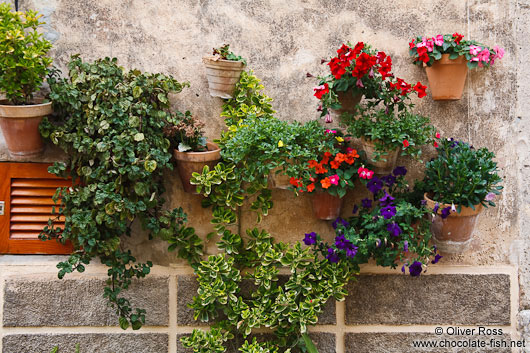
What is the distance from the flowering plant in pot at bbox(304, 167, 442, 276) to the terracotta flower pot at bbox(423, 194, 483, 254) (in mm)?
71

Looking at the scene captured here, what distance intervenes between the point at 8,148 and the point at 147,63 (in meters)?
0.86

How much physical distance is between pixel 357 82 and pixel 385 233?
779mm

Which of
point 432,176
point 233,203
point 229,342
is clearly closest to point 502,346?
point 432,176

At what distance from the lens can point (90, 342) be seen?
9.49 ft

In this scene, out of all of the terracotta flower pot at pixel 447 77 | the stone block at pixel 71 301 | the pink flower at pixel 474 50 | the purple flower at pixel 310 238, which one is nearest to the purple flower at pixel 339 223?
the purple flower at pixel 310 238

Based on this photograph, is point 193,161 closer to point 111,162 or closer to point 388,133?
point 111,162

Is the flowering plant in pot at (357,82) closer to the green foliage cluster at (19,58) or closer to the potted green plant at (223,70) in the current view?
the potted green plant at (223,70)

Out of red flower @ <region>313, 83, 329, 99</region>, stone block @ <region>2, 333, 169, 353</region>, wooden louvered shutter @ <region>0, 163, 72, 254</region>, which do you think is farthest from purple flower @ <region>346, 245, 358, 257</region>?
wooden louvered shutter @ <region>0, 163, 72, 254</region>

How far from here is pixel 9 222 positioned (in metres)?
2.82

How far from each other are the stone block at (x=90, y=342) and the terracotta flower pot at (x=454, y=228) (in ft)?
5.32

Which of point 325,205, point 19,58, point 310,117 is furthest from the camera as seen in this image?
point 310,117

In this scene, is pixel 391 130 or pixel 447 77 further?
pixel 447 77

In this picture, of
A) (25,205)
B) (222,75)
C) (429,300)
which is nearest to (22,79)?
(25,205)

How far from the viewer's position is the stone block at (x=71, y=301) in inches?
112
